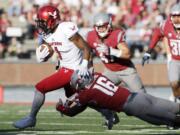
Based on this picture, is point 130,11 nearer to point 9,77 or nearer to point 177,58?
point 9,77

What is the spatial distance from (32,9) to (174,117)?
40.1 feet

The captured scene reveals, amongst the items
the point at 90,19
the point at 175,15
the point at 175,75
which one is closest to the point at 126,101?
the point at 175,15

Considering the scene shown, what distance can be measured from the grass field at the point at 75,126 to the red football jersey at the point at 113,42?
706 millimetres

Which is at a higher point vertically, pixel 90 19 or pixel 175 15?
pixel 175 15

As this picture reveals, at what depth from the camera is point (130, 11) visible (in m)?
17.7

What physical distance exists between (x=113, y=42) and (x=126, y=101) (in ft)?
10.6

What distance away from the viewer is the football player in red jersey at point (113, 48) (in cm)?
940

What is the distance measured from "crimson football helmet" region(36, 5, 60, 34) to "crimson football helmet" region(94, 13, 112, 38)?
83cm

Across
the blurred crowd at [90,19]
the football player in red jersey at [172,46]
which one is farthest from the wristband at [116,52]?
the blurred crowd at [90,19]

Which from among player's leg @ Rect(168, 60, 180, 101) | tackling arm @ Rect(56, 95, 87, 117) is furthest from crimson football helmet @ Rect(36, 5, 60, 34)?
player's leg @ Rect(168, 60, 180, 101)

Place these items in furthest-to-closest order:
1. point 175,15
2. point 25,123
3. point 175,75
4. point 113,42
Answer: point 175,75
point 175,15
point 113,42
point 25,123

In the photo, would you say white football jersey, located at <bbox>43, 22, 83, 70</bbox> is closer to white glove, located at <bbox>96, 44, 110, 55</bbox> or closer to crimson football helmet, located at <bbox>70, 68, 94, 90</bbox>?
white glove, located at <bbox>96, 44, 110, 55</bbox>

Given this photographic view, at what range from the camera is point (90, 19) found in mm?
17859

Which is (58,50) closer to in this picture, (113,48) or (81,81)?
(113,48)
